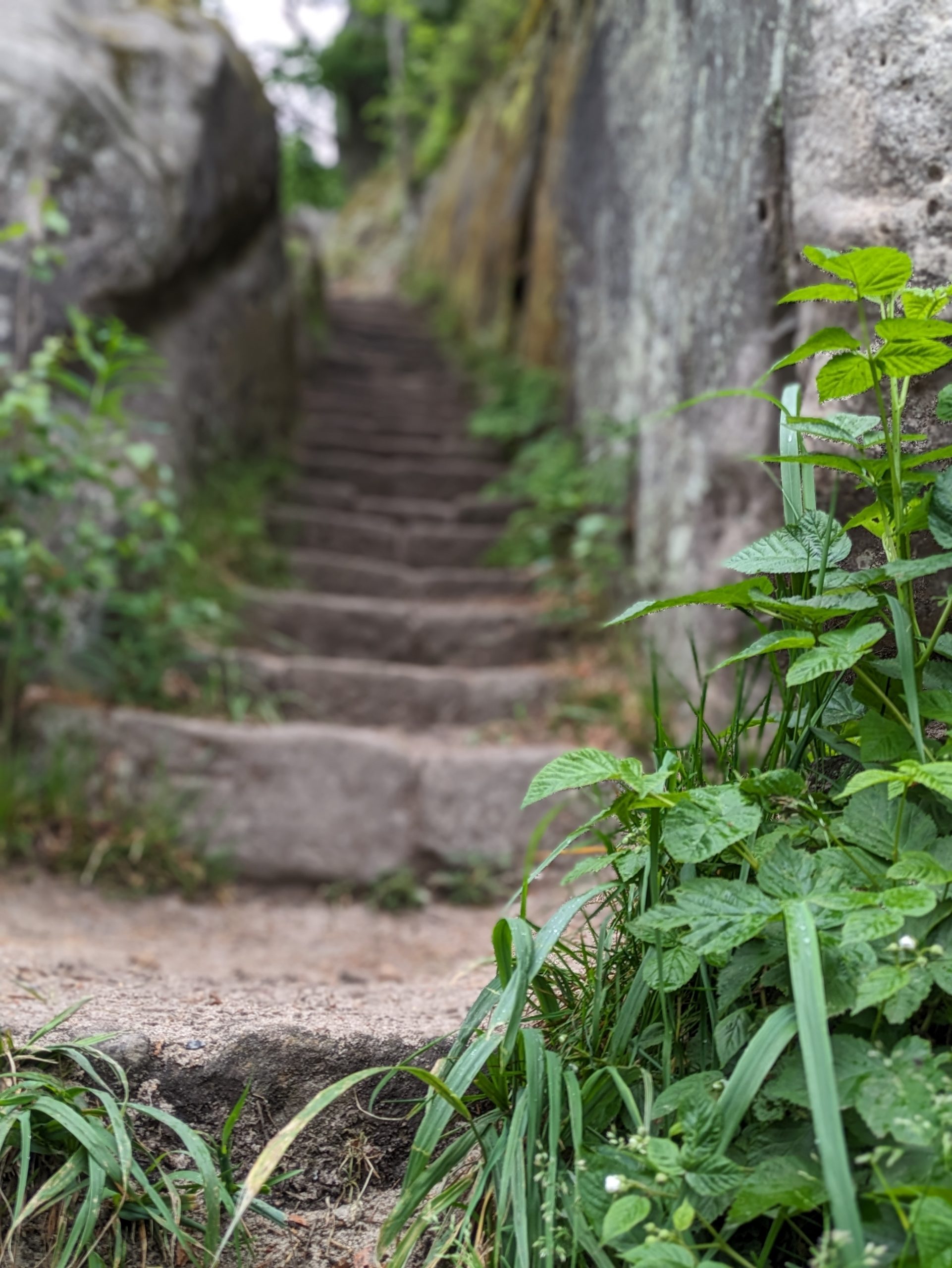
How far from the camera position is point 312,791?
2.79 metres

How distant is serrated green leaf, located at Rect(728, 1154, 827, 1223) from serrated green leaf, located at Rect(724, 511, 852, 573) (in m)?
0.59

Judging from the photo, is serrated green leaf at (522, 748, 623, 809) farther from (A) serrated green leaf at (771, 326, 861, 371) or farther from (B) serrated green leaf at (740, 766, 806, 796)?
(A) serrated green leaf at (771, 326, 861, 371)

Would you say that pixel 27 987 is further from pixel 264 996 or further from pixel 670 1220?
pixel 670 1220

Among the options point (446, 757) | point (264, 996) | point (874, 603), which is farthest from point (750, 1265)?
point (446, 757)

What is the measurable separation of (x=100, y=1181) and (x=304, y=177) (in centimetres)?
1352

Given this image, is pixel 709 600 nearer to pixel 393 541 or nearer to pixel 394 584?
pixel 394 584

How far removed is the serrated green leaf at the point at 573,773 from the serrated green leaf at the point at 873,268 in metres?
0.56

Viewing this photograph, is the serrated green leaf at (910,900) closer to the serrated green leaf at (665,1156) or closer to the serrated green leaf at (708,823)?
the serrated green leaf at (708,823)

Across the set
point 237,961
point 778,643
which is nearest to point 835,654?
point 778,643

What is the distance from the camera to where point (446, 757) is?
9.36 feet

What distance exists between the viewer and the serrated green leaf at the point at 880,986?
893mm

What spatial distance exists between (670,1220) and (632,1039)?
21 centimetres

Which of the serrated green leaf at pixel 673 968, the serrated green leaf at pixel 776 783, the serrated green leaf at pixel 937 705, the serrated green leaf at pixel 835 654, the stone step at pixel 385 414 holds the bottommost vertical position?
the serrated green leaf at pixel 673 968

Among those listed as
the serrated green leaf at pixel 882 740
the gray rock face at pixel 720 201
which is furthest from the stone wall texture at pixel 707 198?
the serrated green leaf at pixel 882 740
